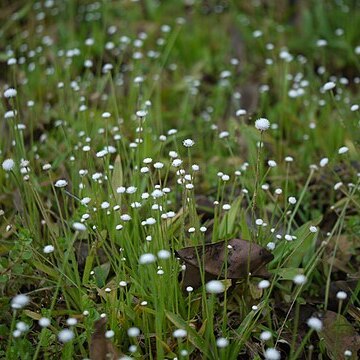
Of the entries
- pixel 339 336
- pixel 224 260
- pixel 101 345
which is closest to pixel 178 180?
pixel 224 260

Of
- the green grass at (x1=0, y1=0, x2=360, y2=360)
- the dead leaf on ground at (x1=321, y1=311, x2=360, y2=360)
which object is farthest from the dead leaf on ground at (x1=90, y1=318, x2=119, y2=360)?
the dead leaf on ground at (x1=321, y1=311, x2=360, y2=360)

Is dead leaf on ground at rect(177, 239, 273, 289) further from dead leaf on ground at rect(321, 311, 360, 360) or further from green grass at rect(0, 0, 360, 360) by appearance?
dead leaf on ground at rect(321, 311, 360, 360)

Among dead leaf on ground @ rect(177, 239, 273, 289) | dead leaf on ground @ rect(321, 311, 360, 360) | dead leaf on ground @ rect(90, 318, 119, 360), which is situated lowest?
dead leaf on ground @ rect(321, 311, 360, 360)

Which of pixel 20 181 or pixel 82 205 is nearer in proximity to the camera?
pixel 82 205

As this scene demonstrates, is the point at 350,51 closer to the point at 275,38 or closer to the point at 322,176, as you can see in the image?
the point at 275,38

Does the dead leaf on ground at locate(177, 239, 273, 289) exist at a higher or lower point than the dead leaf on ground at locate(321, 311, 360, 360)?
higher

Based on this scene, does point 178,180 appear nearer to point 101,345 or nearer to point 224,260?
point 224,260

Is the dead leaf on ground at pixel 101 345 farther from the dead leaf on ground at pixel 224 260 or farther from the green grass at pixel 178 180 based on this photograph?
the dead leaf on ground at pixel 224 260

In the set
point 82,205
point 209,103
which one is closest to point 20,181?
point 82,205
